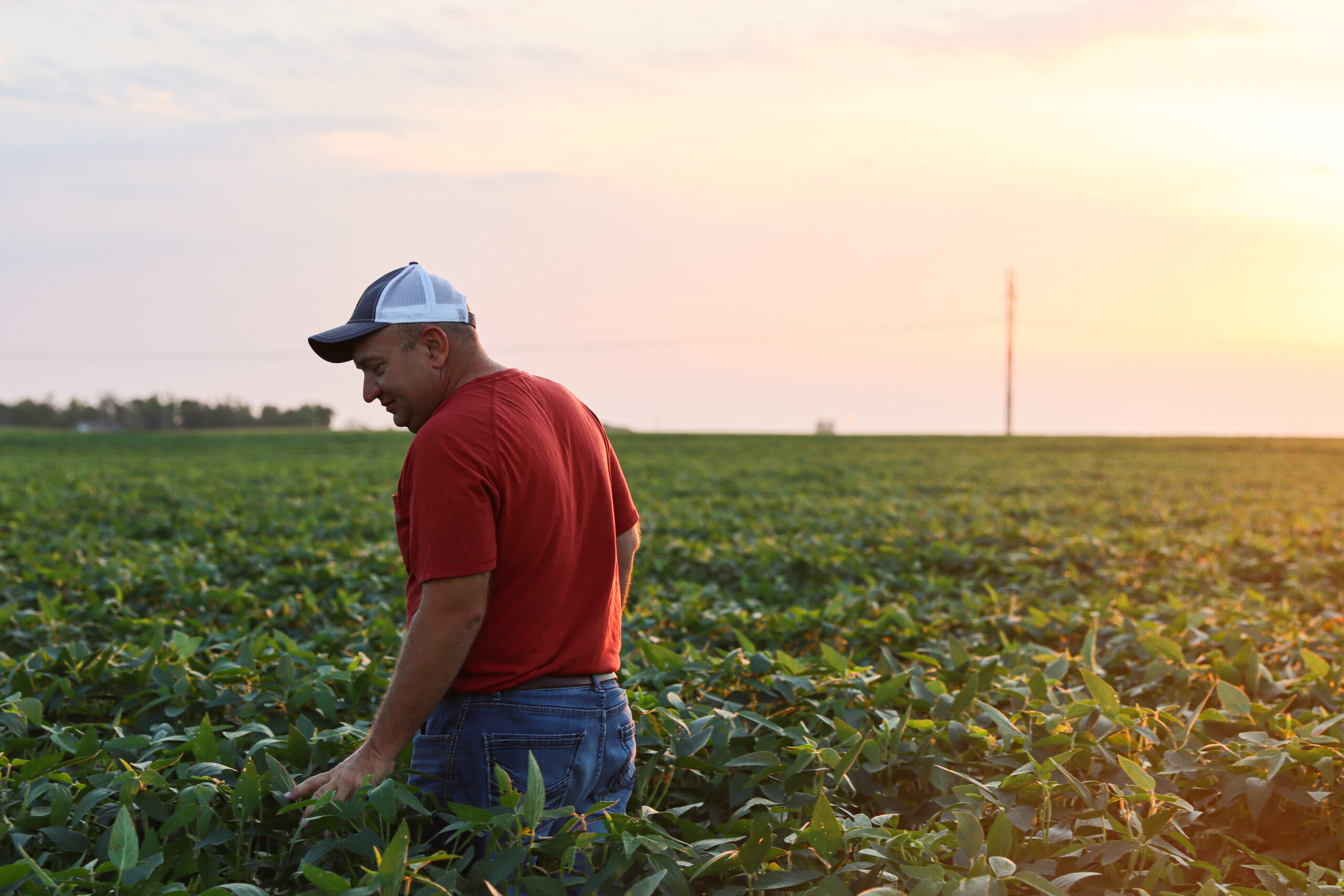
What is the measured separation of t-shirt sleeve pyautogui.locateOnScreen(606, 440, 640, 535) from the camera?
3.37 metres

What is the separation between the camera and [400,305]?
2861 millimetres

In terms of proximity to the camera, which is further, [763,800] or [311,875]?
[763,800]

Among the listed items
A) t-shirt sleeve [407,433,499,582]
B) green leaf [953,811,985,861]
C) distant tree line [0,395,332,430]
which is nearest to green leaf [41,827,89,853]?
t-shirt sleeve [407,433,499,582]

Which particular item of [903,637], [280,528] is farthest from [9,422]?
[903,637]

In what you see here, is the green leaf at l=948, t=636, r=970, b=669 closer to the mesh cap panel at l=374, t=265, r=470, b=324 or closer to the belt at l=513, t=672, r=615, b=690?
the belt at l=513, t=672, r=615, b=690

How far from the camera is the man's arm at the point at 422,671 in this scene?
264 centimetres

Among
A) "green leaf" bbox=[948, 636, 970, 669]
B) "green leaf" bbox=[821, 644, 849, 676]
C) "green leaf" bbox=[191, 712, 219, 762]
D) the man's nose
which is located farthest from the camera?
"green leaf" bbox=[948, 636, 970, 669]

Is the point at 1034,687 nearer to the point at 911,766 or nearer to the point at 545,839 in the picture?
the point at 911,766

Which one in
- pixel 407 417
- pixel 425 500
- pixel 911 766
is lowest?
pixel 911 766

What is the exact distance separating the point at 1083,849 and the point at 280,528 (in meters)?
9.82

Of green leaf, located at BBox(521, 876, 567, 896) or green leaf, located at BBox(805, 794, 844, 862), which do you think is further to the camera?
green leaf, located at BBox(805, 794, 844, 862)

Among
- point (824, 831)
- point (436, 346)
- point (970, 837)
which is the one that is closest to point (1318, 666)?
point (970, 837)

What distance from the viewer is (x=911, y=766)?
349cm

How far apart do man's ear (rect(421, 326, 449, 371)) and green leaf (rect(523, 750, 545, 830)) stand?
3.93 feet
